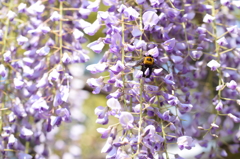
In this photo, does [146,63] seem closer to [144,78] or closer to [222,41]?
[144,78]

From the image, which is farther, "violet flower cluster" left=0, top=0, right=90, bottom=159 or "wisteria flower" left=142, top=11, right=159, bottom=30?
"violet flower cluster" left=0, top=0, right=90, bottom=159

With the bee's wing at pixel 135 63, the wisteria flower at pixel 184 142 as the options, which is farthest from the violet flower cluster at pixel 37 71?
the wisteria flower at pixel 184 142

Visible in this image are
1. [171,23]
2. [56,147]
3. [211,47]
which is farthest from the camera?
[56,147]

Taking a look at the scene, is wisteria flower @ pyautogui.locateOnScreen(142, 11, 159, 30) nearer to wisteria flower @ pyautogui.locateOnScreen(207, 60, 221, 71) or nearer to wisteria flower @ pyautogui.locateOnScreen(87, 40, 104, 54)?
wisteria flower @ pyautogui.locateOnScreen(87, 40, 104, 54)

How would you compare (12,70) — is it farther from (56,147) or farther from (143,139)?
(56,147)

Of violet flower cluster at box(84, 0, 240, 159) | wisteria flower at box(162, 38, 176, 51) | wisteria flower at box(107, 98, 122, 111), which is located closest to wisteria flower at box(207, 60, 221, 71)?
violet flower cluster at box(84, 0, 240, 159)

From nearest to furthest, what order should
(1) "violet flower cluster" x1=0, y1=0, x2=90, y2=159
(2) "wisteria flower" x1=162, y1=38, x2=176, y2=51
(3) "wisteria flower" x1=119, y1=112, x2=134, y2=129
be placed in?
(3) "wisteria flower" x1=119, y1=112, x2=134, y2=129, (2) "wisteria flower" x1=162, y1=38, x2=176, y2=51, (1) "violet flower cluster" x1=0, y1=0, x2=90, y2=159

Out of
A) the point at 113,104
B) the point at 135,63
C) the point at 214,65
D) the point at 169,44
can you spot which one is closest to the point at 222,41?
the point at 214,65

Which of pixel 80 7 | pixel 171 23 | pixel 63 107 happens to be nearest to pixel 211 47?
pixel 171 23
